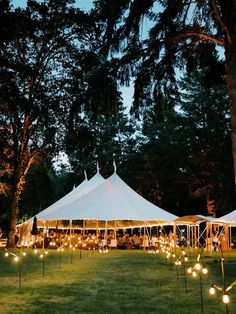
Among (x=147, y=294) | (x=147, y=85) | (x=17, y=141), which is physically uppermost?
(x=17, y=141)

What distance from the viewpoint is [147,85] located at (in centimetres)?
812

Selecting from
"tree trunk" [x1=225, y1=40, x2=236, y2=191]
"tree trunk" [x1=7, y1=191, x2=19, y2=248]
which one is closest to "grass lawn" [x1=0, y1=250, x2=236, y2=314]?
"tree trunk" [x1=225, y1=40, x2=236, y2=191]

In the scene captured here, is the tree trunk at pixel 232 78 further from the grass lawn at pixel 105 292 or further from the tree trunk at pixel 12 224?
the tree trunk at pixel 12 224

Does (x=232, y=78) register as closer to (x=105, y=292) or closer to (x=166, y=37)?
(x=166, y=37)

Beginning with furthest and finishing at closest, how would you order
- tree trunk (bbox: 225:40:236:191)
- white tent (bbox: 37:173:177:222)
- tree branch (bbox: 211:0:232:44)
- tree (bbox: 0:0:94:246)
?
tree (bbox: 0:0:94:246)
white tent (bbox: 37:173:177:222)
tree trunk (bbox: 225:40:236:191)
tree branch (bbox: 211:0:232:44)

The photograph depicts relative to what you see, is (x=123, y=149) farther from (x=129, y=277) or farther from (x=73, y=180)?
(x=129, y=277)

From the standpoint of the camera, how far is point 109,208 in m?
13.3

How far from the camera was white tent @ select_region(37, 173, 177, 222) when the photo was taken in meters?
12.9

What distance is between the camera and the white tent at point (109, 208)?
12.9 m

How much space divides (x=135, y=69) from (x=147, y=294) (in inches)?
161

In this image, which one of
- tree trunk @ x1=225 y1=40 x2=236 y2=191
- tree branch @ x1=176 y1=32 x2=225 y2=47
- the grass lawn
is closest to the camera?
the grass lawn

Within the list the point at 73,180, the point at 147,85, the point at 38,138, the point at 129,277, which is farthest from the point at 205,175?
the point at 147,85

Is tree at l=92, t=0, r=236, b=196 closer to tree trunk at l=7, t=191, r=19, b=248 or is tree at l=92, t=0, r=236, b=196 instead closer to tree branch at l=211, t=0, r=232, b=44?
tree branch at l=211, t=0, r=232, b=44

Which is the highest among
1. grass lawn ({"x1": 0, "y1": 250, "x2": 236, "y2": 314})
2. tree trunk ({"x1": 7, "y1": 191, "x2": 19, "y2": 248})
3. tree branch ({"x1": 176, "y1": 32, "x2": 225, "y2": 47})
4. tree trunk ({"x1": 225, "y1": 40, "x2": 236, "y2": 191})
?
tree branch ({"x1": 176, "y1": 32, "x2": 225, "y2": 47})
